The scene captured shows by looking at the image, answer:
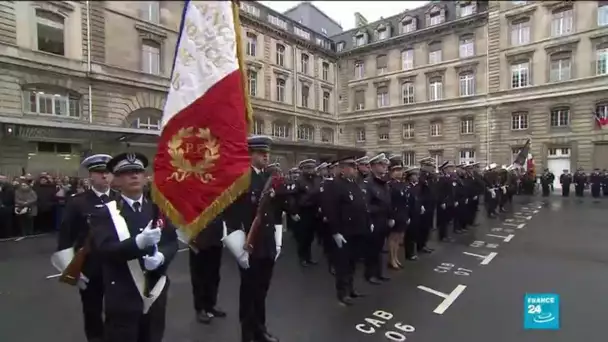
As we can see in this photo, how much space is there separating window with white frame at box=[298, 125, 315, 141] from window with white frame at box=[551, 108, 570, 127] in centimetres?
1821

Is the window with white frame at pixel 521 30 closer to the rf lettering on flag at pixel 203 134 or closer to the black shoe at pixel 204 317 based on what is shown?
the rf lettering on flag at pixel 203 134

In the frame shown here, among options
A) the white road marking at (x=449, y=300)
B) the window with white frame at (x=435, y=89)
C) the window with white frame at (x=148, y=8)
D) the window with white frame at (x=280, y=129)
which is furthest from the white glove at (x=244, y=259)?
the window with white frame at (x=435, y=89)

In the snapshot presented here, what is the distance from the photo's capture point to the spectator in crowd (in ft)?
33.3

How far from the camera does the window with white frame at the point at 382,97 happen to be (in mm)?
35906

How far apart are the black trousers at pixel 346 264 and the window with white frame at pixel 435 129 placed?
103 ft

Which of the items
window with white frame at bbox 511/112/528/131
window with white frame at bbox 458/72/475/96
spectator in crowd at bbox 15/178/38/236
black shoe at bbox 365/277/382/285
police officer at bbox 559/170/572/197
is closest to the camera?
black shoe at bbox 365/277/382/285

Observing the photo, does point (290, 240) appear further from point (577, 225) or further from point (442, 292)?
point (577, 225)

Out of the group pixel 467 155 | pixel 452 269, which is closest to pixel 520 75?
pixel 467 155

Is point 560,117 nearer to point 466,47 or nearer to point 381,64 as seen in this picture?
point 466,47

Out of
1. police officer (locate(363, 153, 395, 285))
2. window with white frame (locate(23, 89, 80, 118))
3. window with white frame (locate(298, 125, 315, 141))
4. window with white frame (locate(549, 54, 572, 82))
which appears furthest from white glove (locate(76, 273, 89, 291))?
window with white frame (locate(549, 54, 572, 82))

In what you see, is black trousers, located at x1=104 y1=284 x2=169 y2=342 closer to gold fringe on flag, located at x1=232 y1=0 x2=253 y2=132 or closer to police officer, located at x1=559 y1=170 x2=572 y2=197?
gold fringe on flag, located at x1=232 y1=0 x2=253 y2=132

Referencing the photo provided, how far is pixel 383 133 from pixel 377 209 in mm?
31434

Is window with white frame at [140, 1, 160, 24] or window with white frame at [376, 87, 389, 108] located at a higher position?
window with white frame at [376, 87, 389, 108]

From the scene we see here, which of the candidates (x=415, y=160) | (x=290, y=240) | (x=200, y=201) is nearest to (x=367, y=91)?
(x=415, y=160)
